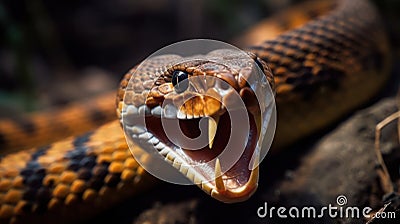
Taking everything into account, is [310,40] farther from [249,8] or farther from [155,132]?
[249,8]

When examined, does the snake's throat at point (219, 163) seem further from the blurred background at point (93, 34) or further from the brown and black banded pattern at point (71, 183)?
the blurred background at point (93, 34)

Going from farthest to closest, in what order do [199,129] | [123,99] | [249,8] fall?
[249,8] < [123,99] < [199,129]

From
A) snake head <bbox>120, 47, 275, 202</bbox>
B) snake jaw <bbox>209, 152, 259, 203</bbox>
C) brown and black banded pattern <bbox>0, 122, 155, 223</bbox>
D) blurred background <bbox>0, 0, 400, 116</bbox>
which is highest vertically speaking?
snake head <bbox>120, 47, 275, 202</bbox>

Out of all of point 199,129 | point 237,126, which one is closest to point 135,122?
point 199,129

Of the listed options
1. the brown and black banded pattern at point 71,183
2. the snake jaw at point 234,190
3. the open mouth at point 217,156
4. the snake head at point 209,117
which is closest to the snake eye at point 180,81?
the snake head at point 209,117

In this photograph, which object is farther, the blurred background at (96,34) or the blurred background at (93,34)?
the blurred background at (96,34)

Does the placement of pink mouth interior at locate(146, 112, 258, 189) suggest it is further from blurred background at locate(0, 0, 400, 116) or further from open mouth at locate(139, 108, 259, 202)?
blurred background at locate(0, 0, 400, 116)

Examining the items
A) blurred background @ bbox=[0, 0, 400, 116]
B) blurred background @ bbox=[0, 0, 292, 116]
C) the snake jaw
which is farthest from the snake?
blurred background @ bbox=[0, 0, 292, 116]
